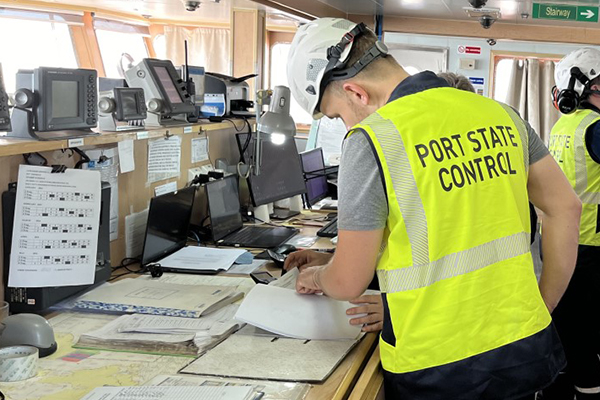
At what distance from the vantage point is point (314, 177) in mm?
4207

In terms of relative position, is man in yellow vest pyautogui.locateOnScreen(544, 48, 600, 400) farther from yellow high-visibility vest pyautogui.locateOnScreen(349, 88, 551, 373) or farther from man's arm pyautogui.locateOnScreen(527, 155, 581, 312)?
yellow high-visibility vest pyautogui.locateOnScreen(349, 88, 551, 373)

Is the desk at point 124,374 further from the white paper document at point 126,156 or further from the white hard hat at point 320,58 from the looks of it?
the white paper document at point 126,156

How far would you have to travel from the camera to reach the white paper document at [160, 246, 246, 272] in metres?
2.55

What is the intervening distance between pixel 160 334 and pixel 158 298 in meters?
0.32

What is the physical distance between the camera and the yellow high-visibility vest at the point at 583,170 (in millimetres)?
3195

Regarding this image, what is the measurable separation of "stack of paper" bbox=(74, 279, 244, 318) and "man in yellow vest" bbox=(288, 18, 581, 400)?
0.52 meters

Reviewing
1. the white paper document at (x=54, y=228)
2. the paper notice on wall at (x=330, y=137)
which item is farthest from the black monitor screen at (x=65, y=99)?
the paper notice on wall at (x=330, y=137)

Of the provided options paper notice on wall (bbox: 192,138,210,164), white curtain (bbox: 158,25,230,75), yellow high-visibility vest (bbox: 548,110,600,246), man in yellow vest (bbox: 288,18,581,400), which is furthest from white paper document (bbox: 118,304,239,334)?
white curtain (bbox: 158,25,230,75)

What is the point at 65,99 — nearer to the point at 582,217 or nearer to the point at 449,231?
the point at 449,231

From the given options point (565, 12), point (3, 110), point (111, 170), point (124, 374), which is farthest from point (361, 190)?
point (565, 12)

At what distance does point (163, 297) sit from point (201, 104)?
1470mm

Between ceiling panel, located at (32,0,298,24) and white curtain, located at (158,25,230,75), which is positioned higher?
ceiling panel, located at (32,0,298,24)

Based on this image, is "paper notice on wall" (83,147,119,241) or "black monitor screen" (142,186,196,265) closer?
"paper notice on wall" (83,147,119,241)

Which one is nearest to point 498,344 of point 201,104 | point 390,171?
point 390,171
